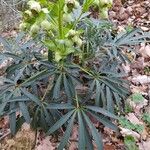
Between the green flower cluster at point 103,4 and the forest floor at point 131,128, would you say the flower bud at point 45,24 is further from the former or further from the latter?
the forest floor at point 131,128

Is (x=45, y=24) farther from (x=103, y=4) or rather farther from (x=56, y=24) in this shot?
(x=103, y=4)

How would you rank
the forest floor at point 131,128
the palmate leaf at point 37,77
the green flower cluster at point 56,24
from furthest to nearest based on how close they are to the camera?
the forest floor at point 131,128 → the palmate leaf at point 37,77 → the green flower cluster at point 56,24

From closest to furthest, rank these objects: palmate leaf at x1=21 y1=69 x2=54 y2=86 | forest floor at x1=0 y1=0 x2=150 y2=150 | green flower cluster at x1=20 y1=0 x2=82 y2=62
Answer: green flower cluster at x1=20 y1=0 x2=82 y2=62 → palmate leaf at x1=21 y1=69 x2=54 y2=86 → forest floor at x1=0 y1=0 x2=150 y2=150

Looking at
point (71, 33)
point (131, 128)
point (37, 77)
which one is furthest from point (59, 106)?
point (131, 128)

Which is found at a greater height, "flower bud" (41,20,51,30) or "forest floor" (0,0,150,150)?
"flower bud" (41,20,51,30)

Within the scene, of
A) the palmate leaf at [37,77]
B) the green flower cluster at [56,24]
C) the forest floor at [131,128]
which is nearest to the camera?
the green flower cluster at [56,24]

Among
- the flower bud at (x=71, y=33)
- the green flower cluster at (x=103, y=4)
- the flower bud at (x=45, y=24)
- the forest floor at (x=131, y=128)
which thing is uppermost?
the flower bud at (x=45, y=24)

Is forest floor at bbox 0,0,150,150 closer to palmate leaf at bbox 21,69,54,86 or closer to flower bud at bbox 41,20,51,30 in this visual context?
palmate leaf at bbox 21,69,54,86

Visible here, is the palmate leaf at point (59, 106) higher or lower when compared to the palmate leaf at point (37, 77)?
lower

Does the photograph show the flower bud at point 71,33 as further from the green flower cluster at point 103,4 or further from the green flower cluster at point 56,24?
the green flower cluster at point 103,4

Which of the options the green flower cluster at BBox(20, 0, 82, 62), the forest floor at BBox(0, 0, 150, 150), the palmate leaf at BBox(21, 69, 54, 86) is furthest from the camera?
the forest floor at BBox(0, 0, 150, 150)

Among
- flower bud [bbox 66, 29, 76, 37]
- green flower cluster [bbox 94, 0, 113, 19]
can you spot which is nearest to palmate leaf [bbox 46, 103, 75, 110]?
flower bud [bbox 66, 29, 76, 37]

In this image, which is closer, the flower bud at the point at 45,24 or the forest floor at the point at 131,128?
the flower bud at the point at 45,24

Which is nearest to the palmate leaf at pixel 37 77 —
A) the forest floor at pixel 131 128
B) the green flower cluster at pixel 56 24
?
the green flower cluster at pixel 56 24
